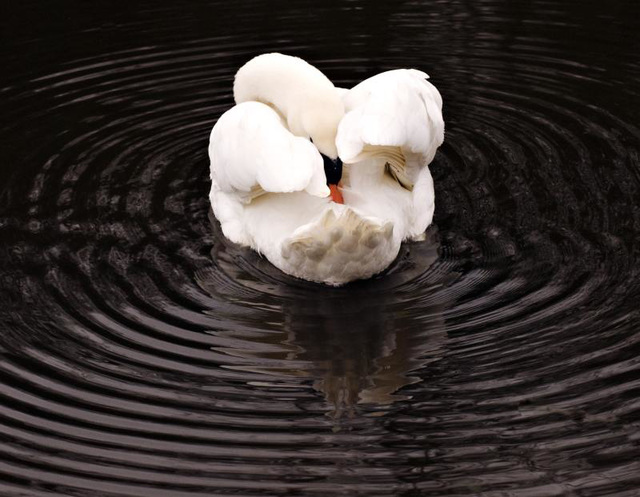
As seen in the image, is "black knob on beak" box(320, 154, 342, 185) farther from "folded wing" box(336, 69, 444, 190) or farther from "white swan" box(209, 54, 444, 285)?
"folded wing" box(336, 69, 444, 190)

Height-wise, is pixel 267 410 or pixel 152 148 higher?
pixel 267 410

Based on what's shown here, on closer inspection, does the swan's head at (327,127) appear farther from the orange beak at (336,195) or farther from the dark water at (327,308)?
the dark water at (327,308)

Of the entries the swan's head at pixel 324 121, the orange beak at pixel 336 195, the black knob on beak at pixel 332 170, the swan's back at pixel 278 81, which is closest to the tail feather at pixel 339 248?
the orange beak at pixel 336 195

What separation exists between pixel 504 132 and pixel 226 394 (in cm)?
451

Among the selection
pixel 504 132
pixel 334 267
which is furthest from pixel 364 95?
pixel 504 132

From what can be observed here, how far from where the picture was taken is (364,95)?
8602 millimetres

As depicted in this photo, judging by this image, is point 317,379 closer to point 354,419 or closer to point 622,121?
point 354,419

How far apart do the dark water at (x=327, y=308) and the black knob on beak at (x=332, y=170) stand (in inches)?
27.2

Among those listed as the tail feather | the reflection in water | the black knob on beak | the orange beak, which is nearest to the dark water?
the reflection in water

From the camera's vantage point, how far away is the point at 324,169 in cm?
814

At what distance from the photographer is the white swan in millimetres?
7547

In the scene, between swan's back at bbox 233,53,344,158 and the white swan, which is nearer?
the white swan

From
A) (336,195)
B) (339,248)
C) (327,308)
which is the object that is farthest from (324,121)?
(327,308)

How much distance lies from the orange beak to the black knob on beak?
0.16 feet
